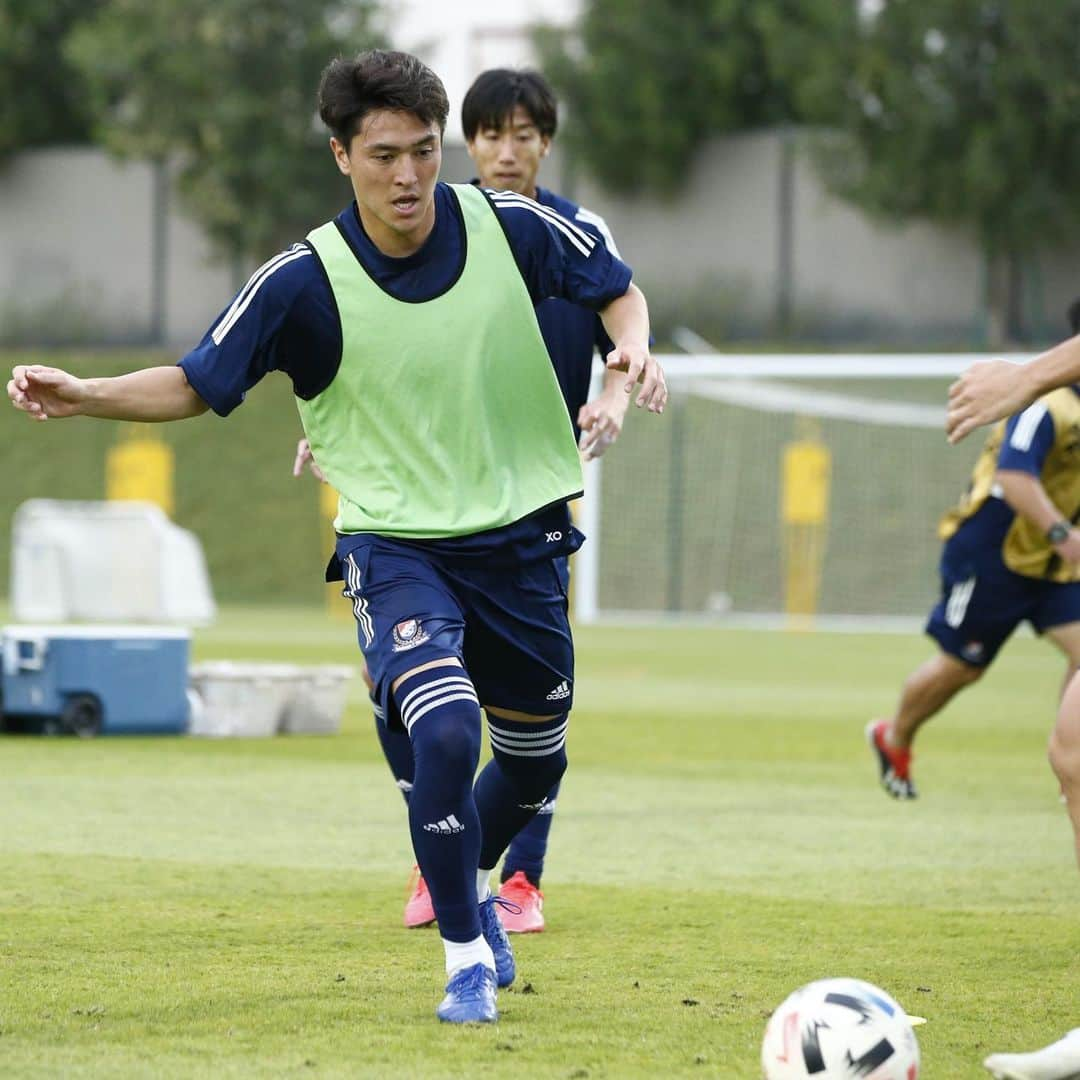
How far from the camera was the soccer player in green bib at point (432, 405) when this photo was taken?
195 inches

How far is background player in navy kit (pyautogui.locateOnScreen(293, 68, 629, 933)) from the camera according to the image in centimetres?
607

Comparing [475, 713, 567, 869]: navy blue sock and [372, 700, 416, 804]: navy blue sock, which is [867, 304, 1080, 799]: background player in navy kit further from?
[475, 713, 567, 869]: navy blue sock

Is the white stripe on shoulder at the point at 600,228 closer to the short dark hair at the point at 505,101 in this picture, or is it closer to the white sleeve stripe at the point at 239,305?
the short dark hair at the point at 505,101

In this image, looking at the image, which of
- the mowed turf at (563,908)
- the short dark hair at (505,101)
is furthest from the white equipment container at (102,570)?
the short dark hair at (505,101)

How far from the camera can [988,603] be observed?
371 inches

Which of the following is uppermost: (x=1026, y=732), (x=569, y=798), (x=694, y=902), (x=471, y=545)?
(x=471, y=545)

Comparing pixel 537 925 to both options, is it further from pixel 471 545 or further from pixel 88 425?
pixel 88 425

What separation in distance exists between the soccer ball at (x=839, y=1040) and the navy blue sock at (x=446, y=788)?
1.00 metres

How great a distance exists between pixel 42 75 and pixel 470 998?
40.6 metres

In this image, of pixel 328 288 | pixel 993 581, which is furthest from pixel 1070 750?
pixel 993 581

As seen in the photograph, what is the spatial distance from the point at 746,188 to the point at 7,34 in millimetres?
15746

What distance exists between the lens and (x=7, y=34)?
4203cm

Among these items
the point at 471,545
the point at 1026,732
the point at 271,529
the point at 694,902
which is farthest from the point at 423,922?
the point at 271,529

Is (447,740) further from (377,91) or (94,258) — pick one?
(94,258)
